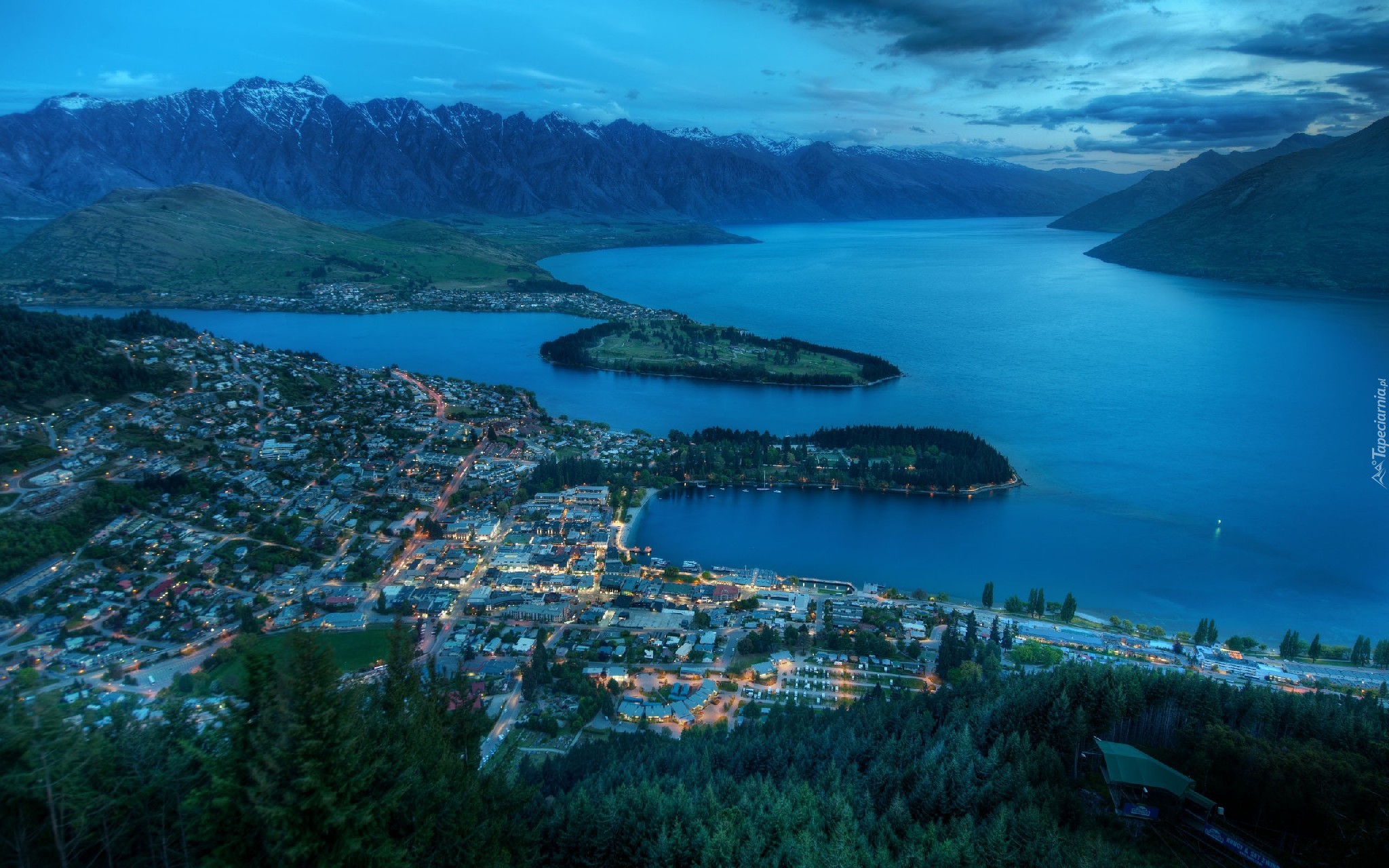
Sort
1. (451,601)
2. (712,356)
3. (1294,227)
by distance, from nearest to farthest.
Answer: (451,601), (712,356), (1294,227)

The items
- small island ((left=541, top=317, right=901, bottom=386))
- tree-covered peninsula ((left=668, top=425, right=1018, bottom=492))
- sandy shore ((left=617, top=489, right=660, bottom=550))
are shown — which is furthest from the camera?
small island ((left=541, top=317, right=901, bottom=386))

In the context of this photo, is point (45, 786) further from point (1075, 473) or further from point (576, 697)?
point (1075, 473)

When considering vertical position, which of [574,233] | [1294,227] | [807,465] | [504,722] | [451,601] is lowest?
[504,722]

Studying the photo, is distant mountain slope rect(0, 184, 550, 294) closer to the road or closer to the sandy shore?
the sandy shore

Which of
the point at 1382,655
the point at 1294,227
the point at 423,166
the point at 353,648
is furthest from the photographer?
the point at 423,166

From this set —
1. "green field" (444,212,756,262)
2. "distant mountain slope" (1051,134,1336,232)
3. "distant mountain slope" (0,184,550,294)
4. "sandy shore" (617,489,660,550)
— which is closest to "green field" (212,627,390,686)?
"sandy shore" (617,489,660,550)

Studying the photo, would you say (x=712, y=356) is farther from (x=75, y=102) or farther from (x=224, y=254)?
(x=75, y=102)

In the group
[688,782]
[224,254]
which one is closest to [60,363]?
[688,782]
